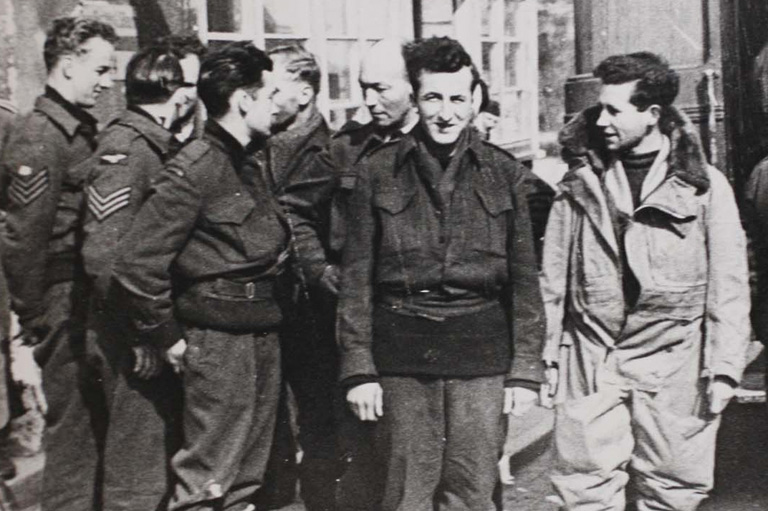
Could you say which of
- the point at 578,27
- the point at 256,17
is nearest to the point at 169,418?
the point at 256,17

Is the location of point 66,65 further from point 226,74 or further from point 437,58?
point 437,58

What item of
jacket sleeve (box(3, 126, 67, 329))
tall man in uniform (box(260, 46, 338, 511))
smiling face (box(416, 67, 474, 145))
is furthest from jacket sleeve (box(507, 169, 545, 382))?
jacket sleeve (box(3, 126, 67, 329))

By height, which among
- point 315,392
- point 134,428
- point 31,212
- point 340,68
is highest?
point 340,68

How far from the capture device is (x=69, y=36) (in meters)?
4.47

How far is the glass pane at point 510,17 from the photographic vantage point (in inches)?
361

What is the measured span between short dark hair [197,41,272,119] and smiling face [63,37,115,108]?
844mm

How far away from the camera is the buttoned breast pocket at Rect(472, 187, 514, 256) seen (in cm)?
367

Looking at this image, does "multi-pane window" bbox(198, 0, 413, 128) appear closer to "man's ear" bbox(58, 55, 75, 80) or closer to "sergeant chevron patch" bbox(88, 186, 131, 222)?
"man's ear" bbox(58, 55, 75, 80)

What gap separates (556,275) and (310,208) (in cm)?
108

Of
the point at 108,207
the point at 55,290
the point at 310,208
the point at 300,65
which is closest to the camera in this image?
the point at 108,207

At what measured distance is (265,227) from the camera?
392 cm

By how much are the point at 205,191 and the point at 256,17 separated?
2813mm

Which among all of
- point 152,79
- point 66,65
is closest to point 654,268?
point 152,79

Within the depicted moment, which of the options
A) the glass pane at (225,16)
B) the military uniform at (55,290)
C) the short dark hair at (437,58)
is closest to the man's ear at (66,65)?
the military uniform at (55,290)
